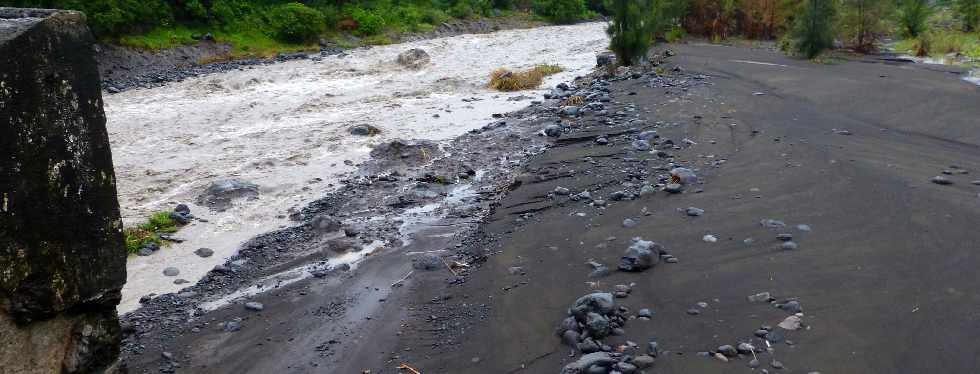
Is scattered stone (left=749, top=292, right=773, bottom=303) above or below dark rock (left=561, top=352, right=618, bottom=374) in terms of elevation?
above

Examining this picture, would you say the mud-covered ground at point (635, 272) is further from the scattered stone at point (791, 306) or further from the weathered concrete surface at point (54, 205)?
the weathered concrete surface at point (54, 205)

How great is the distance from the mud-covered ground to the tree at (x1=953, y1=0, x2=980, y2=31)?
57.7 ft

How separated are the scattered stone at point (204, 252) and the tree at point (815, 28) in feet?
57.6

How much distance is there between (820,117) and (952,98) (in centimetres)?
303

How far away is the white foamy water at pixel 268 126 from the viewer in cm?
976

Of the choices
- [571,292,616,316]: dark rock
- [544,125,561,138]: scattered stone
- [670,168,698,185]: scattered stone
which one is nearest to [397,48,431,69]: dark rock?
[544,125,561,138]: scattered stone

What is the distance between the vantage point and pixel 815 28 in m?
20.3

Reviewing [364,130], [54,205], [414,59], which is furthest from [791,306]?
[414,59]

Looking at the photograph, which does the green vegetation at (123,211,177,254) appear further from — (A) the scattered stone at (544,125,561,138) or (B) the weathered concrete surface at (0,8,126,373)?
(A) the scattered stone at (544,125,561,138)

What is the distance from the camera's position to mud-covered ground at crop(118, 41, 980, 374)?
5.33 meters

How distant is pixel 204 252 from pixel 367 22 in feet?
85.3

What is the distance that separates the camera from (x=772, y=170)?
910 cm

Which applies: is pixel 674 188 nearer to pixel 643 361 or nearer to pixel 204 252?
pixel 643 361

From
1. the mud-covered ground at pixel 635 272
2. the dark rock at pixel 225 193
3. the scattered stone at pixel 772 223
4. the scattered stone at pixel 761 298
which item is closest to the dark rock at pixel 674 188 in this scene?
the mud-covered ground at pixel 635 272
